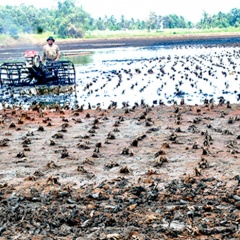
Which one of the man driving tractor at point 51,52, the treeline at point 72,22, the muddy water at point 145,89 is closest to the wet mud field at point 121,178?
the muddy water at point 145,89

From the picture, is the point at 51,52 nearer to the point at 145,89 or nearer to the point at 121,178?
the point at 145,89

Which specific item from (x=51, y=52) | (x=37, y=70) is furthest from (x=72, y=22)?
(x=37, y=70)

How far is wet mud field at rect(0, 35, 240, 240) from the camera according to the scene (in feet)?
18.7

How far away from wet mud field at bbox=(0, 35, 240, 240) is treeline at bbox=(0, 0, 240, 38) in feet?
252

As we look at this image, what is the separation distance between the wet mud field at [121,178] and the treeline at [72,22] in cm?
7678

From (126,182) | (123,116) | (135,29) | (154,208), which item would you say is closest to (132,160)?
(126,182)

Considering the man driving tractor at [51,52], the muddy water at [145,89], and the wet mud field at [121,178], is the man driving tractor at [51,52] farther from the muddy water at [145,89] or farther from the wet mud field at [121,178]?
the wet mud field at [121,178]

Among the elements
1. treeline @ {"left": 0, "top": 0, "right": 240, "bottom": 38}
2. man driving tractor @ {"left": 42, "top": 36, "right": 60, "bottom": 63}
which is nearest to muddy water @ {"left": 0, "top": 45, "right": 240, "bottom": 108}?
man driving tractor @ {"left": 42, "top": 36, "right": 60, "bottom": 63}

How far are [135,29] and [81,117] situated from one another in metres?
116

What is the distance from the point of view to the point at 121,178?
7.46 metres

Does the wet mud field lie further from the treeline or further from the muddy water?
the treeline

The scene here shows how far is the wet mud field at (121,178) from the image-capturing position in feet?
18.7

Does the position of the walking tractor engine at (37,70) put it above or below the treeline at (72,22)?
below

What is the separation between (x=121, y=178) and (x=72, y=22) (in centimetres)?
8895
